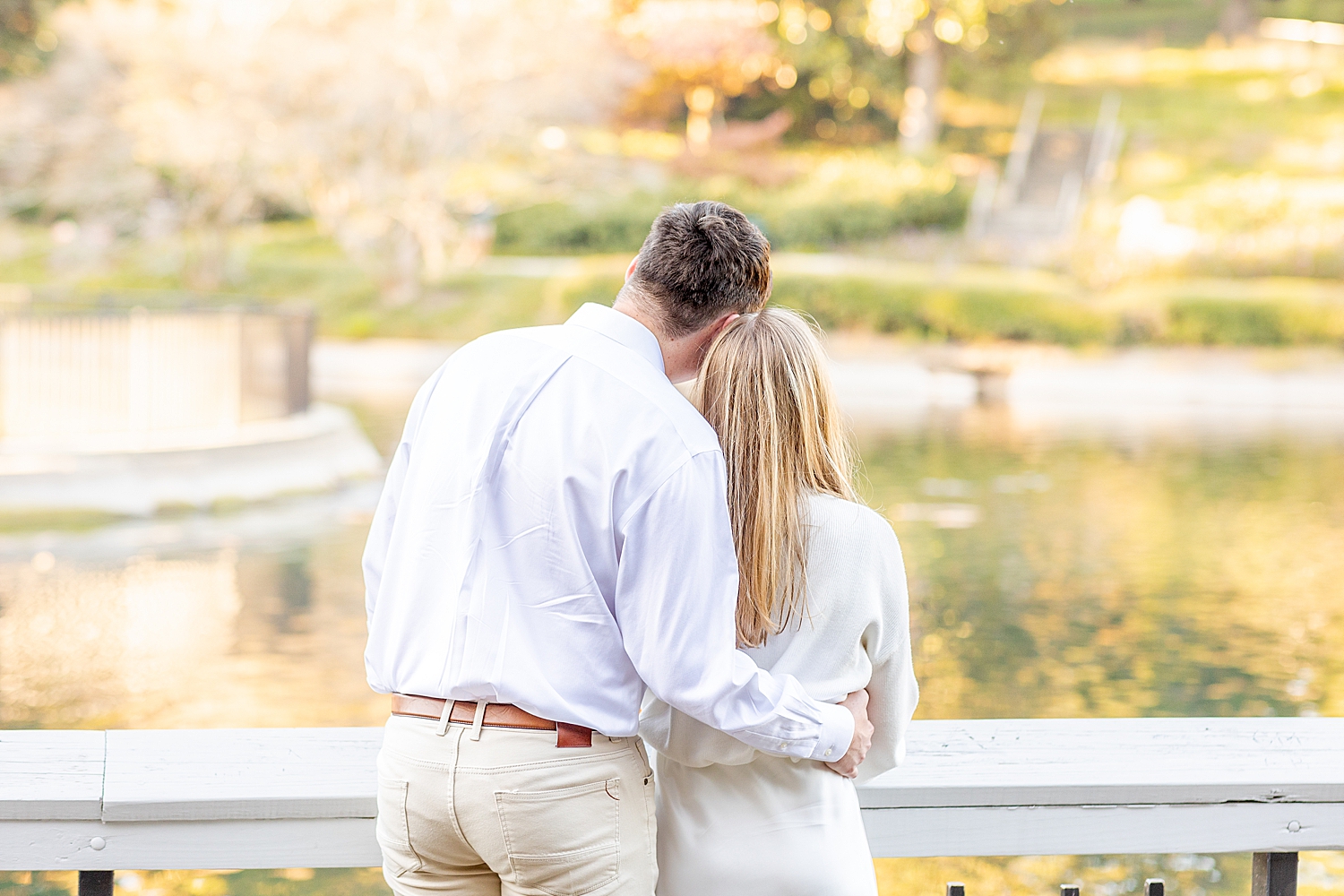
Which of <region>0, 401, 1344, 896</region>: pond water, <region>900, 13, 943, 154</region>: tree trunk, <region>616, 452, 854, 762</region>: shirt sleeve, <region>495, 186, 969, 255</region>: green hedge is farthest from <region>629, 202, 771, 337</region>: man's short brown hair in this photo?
<region>900, 13, 943, 154</region>: tree trunk

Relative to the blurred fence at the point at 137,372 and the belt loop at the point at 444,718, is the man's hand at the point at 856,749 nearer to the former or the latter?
the belt loop at the point at 444,718

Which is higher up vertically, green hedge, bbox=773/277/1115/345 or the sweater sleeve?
the sweater sleeve

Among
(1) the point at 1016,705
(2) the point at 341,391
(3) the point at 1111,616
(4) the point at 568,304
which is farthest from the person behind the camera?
(4) the point at 568,304

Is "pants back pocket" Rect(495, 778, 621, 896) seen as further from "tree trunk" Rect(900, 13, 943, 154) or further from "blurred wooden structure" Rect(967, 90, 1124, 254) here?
"tree trunk" Rect(900, 13, 943, 154)

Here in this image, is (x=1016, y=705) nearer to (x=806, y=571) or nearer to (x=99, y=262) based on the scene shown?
(x=806, y=571)

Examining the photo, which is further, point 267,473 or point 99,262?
point 99,262

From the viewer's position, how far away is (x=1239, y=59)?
120 ft

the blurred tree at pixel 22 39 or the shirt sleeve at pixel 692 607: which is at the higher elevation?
the shirt sleeve at pixel 692 607


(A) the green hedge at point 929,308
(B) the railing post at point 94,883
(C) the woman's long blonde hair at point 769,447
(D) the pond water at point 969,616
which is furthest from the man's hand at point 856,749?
(A) the green hedge at point 929,308

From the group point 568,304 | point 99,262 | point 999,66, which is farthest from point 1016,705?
point 999,66

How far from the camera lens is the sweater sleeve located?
5.46 ft

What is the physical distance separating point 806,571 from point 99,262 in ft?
95.9

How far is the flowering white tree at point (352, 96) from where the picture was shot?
22922 mm

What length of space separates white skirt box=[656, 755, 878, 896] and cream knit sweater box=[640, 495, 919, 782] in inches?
1.5
